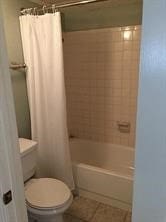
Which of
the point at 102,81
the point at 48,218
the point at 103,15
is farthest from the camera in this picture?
the point at 102,81

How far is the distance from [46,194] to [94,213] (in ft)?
2.17

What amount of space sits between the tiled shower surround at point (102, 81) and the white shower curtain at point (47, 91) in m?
0.84

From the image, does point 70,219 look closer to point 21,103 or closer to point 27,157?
point 27,157

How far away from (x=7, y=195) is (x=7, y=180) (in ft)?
0.22

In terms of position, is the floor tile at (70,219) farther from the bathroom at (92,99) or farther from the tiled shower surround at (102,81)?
the tiled shower surround at (102,81)

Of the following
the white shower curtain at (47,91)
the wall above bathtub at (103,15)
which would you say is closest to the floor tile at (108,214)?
the white shower curtain at (47,91)

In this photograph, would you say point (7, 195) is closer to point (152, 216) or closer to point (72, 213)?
point (152, 216)

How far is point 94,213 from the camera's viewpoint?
198 centimetres

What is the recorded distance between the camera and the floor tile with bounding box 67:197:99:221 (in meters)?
1.96

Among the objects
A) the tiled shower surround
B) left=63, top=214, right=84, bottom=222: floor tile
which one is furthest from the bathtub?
left=63, top=214, right=84, bottom=222: floor tile

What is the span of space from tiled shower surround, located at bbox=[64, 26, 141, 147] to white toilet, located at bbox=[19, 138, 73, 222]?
3.86 feet

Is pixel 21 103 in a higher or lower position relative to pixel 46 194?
higher

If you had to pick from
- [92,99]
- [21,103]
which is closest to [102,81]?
[92,99]

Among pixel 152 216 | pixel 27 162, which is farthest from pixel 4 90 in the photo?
pixel 27 162
